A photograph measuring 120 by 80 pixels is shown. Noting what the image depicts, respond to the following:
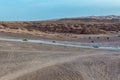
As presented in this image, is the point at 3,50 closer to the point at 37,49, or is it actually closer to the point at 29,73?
the point at 37,49

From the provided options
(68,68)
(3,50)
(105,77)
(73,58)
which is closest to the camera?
(105,77)

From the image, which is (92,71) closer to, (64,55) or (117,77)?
(117,77)

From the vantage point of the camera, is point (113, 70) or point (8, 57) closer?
point (113, 70)

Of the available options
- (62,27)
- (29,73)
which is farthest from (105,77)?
(62,27)

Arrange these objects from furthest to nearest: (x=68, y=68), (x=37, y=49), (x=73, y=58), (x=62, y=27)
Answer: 1. (x=62, y=27)
2. (x=37, y=49)
3. (x=73, y=58)
4. (x=68, y=68)

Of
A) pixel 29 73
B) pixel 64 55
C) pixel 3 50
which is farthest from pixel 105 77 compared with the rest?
pixel 3 50

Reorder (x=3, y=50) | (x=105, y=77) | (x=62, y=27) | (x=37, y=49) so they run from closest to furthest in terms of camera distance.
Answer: (x=105, y=77), (x=3, y=50), (x=37, y=49), (x=62, y=27)

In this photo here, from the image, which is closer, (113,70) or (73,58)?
(113,70)
